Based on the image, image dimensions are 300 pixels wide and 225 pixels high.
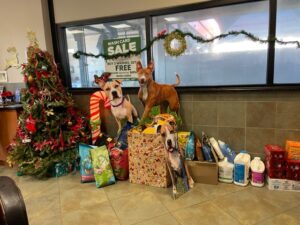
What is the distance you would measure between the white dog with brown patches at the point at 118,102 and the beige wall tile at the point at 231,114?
1037mm

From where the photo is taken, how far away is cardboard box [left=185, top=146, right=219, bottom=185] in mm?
2479

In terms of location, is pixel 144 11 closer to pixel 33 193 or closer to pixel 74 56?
pixel 74 56

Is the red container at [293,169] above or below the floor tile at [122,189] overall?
above

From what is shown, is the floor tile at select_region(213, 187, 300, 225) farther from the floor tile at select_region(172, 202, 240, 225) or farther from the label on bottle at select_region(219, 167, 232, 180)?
the label on bottle at select_region(219, 167, 232, 180)

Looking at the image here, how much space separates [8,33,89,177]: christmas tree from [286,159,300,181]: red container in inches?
92.1

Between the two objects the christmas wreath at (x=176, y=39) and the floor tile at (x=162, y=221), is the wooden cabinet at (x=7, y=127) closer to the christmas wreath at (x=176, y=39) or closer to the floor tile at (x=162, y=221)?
the christmas wreath at (x=176, y=39)

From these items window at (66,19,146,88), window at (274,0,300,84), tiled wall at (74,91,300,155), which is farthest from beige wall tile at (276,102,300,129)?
window at (66,19,146,88)

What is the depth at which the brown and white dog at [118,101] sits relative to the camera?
2.80 metres

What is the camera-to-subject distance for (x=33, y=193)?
2496mm

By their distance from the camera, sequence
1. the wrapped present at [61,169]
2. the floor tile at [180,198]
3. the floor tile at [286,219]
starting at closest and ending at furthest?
the floor tile at [286,219] < the floor tile at [180,198] < the wrapped present at [61,169]

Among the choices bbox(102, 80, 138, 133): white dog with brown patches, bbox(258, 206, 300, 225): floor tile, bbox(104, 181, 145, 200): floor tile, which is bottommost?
bbox(104, 181, 145, 200): floor tile

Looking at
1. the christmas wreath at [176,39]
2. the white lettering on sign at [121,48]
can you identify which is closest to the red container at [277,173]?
the christmas wreath at [176,39]

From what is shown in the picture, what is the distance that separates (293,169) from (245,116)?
712 mm

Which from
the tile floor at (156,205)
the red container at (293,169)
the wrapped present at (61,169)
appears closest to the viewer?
the tile floor at (156,205)
